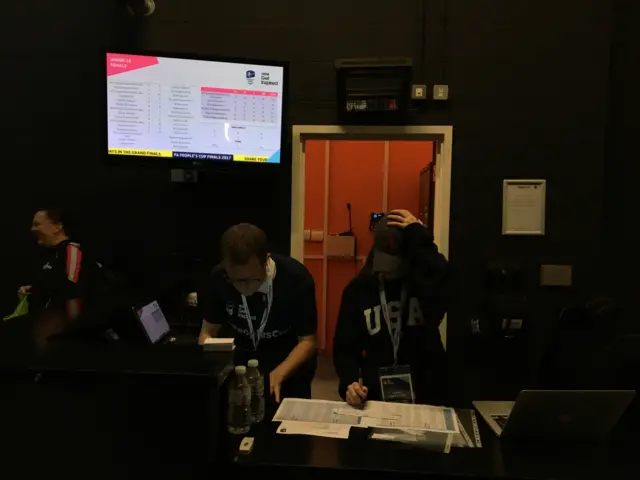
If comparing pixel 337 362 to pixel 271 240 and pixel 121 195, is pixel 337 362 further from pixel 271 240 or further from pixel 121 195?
pixel 121 195

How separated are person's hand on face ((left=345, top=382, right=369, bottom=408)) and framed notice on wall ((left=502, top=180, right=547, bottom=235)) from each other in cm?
186

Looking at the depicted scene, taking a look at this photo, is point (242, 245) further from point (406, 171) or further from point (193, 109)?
point (406, 171)

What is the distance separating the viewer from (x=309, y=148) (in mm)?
5238

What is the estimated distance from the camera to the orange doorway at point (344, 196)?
5.20 m

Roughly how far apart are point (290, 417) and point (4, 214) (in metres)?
2.48

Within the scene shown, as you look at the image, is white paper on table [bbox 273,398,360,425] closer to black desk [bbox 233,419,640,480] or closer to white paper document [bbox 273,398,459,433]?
white paper document [bbox 273,398,459,433]

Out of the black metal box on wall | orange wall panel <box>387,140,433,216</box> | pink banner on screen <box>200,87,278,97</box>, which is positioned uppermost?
the black metal box on wall

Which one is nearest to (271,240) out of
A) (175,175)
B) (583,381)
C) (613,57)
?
(175,175)

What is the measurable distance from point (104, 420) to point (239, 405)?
44cm

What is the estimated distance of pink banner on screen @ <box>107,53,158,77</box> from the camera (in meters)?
2.73

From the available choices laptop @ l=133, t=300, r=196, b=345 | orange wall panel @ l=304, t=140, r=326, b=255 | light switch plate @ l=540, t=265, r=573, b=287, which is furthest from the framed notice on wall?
orange wall panel @ l=304, t=140, r=326, b=255

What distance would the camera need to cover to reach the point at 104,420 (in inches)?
50.5

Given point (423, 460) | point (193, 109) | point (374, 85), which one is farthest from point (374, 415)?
point (374, 85)

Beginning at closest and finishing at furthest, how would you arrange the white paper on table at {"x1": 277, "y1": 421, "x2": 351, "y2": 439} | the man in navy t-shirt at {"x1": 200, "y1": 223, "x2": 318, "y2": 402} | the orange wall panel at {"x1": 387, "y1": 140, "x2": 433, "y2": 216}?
the white paper on table at {"x1": 277, "y1": 421, "x2": 351, "y2": 439} → the man in navy t-shirt at {"x1": 200, "y1": 223, "x2": 318, "y2": 402} → the orange wall panel at {"x1": 387, "y1": 140, "x2": 433, "y2": 216}
